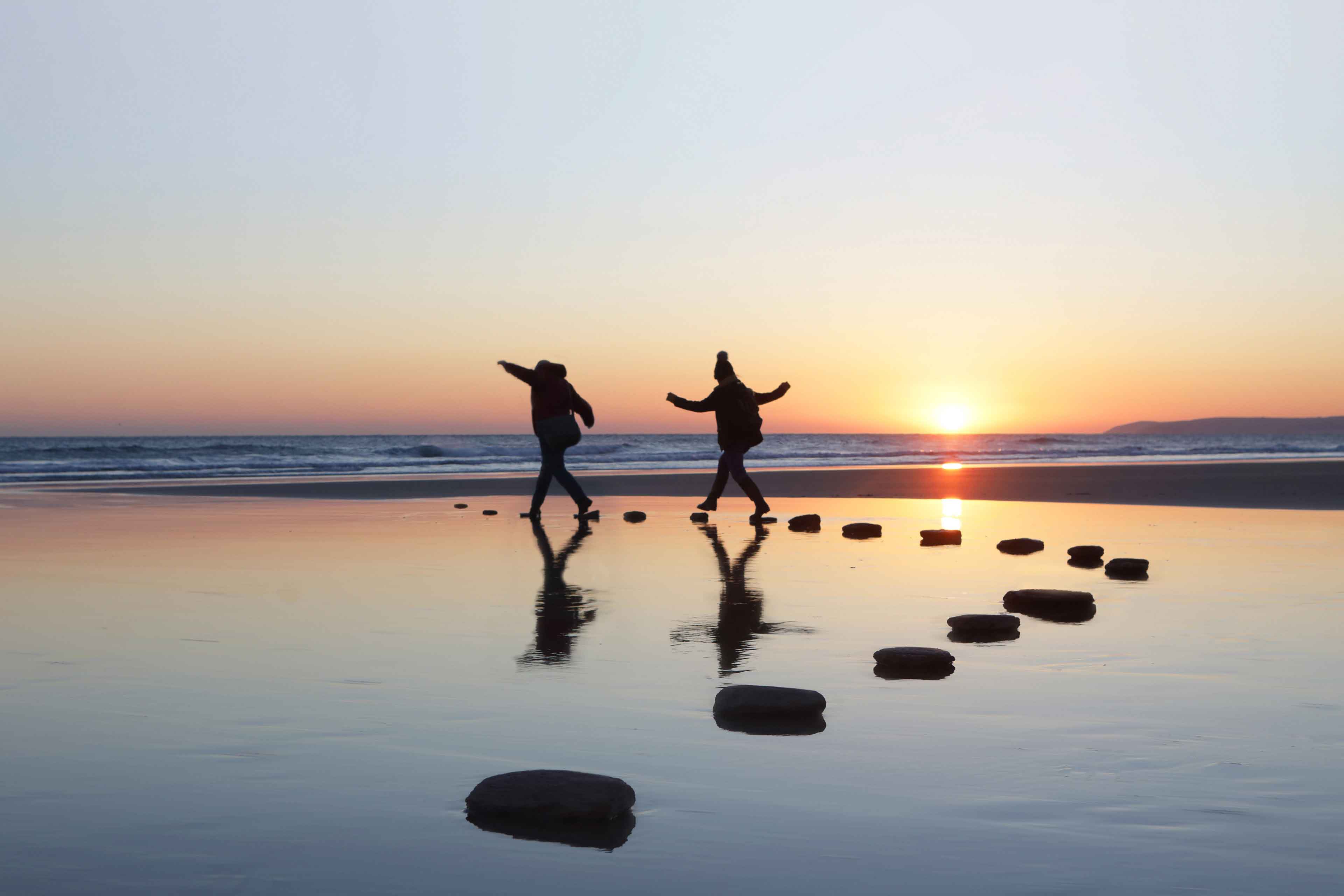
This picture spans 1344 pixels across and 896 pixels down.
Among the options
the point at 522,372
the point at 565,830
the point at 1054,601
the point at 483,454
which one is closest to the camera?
the point at 565,830

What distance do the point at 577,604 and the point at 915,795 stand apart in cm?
380

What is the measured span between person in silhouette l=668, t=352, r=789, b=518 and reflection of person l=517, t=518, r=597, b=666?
4.78 m

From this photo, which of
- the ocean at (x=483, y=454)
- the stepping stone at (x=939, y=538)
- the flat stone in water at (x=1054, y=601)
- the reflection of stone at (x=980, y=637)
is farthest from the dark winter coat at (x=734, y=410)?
the ocean at (x=483, y=454)

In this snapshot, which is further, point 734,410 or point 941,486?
point 941,486

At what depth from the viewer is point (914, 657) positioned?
183 inches

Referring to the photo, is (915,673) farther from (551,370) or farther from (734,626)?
(551,370)

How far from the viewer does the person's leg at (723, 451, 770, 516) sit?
44.2 ft

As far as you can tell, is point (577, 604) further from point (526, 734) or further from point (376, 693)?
point (526, 734)

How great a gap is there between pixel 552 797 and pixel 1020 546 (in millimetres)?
7410

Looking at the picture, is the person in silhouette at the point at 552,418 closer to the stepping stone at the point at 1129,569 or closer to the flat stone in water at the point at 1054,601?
the stepping stone at the point at 1129,569

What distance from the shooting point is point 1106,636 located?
5.57 m

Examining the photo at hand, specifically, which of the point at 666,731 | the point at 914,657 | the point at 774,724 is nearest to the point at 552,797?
the point at 666,731

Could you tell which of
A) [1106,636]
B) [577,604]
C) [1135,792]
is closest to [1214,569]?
[1106,636]

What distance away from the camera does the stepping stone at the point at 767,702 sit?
12.8ft
